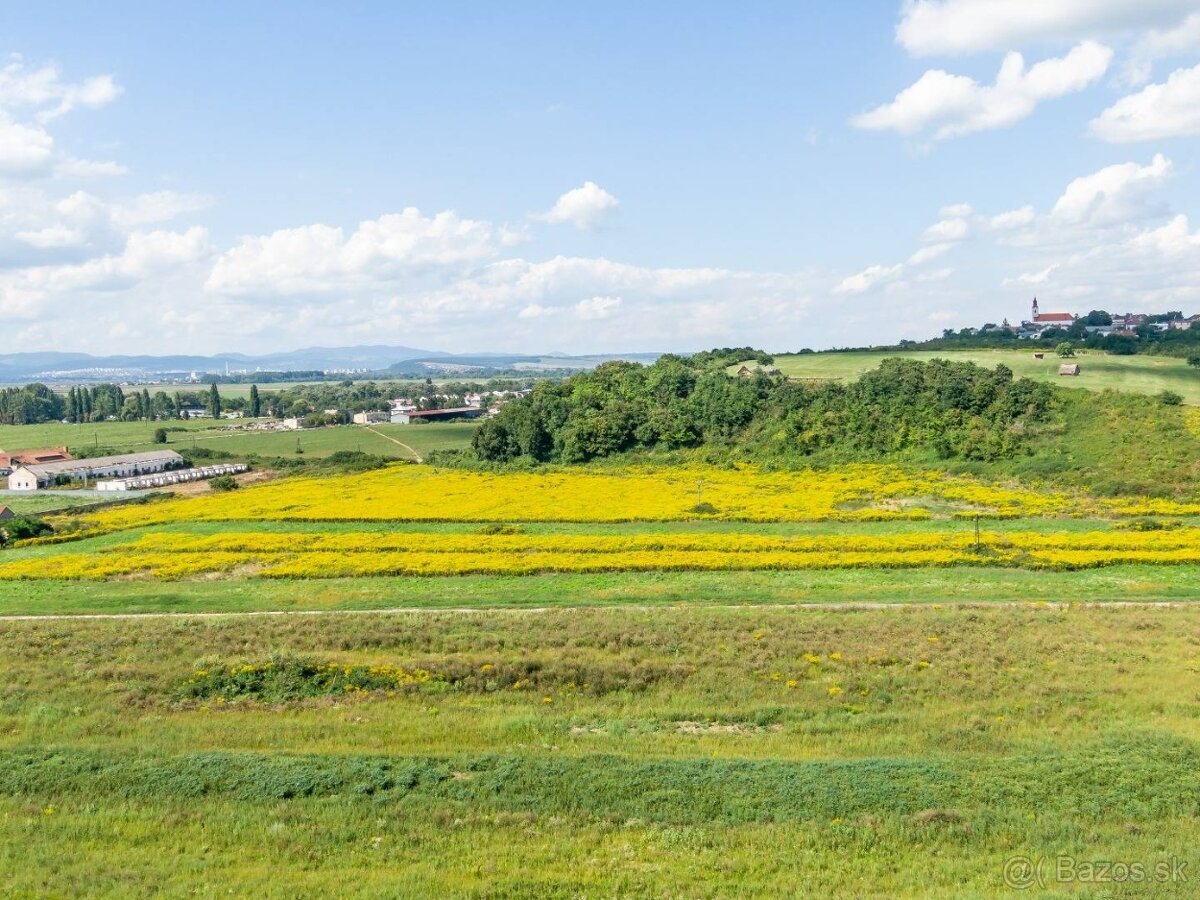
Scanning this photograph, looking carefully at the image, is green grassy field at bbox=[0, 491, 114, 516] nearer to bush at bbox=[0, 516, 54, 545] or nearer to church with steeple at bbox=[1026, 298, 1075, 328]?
bush at bbox=[0, 516, 54, 545]

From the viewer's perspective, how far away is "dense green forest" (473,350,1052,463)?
81.0m

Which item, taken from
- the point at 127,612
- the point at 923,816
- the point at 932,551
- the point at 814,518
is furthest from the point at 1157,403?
the point at 127,612

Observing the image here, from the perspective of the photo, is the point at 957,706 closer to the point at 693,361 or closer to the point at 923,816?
the point at 923,816

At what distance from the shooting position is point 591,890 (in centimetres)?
1409

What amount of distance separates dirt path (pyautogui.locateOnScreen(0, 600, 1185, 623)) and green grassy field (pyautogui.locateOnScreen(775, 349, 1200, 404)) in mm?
54032

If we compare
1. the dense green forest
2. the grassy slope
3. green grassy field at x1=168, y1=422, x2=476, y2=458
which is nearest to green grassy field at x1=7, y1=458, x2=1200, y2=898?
the grassy slope

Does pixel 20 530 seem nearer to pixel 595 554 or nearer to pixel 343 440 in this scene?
pixel 595 554

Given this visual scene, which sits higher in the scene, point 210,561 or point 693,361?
point 693,361

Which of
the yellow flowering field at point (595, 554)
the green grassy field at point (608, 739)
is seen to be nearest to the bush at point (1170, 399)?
the yellow flowering field at point (595, 554)

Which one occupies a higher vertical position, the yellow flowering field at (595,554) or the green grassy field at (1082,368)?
the green grassy field at (1082,368)

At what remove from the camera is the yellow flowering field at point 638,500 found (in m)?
58.0

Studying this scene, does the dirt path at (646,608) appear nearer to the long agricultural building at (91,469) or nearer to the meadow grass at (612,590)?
the meadow grass at (612,590)

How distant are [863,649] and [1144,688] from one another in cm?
756

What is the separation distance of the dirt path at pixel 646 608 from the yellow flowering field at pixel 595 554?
7000 mm
